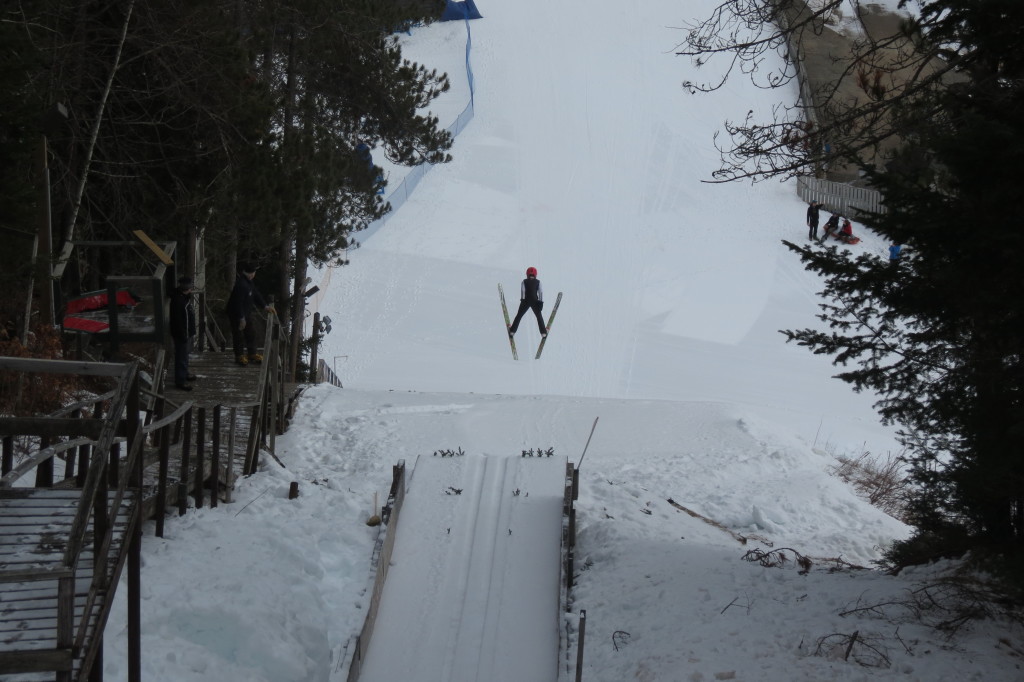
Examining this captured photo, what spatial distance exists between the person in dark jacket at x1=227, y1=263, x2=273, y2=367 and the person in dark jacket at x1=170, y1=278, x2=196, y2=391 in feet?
2.15

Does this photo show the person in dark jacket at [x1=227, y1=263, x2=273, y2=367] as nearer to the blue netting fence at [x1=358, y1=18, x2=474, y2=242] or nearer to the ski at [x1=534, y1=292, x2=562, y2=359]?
the ski at [x1=534, y1=292, x2=562, y2=359]

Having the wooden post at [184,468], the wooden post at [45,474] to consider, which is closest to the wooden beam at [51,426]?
the wooden post at [45,474]

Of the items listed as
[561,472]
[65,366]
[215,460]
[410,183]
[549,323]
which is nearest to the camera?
[65,366]

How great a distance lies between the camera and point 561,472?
10.9 metres

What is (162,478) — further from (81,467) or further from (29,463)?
(29,463)

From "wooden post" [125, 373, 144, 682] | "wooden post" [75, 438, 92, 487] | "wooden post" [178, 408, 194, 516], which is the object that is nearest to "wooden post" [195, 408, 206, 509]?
"wooden post" [178, 408, 194, 516]

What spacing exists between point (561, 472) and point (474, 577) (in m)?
2.12

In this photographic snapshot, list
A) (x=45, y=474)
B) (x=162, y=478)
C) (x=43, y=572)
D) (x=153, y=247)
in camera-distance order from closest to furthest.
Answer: (x=43, y=572)
(x=45, y=474)
(x=162, y=478)
(x=153, y=247)

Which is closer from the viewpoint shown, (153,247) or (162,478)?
(162,478)

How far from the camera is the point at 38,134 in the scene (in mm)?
10562

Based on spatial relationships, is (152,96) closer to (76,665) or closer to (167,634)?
(167,634)

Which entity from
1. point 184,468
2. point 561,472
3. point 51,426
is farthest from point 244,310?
point 51,426

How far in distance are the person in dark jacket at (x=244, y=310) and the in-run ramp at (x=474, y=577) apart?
285 centimetres

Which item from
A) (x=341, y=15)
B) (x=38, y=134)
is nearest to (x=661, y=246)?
(x=341, y=15)
